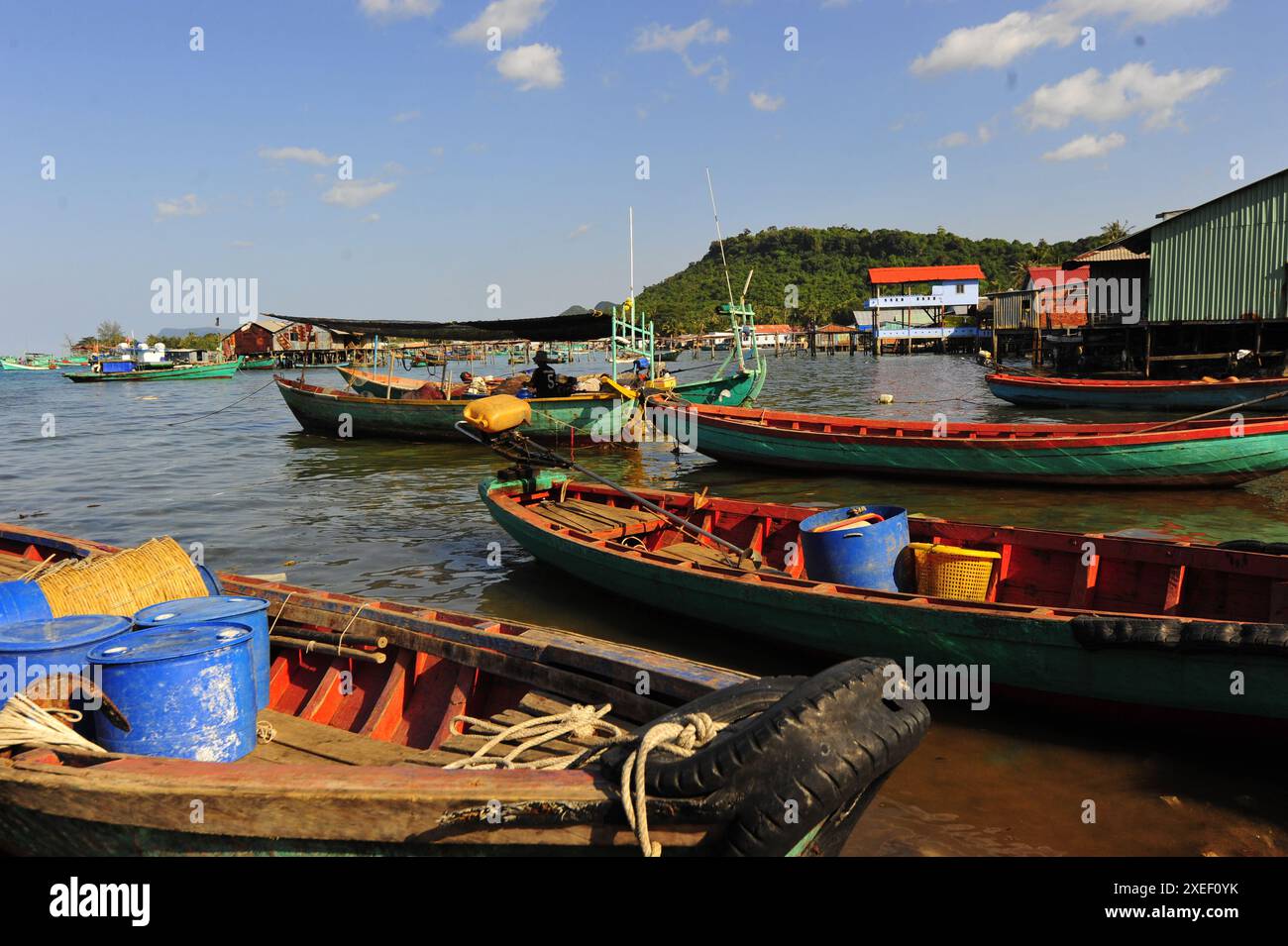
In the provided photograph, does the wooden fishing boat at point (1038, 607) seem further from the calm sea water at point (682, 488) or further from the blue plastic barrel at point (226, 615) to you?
the blue plastic barrel at point (226, 615)

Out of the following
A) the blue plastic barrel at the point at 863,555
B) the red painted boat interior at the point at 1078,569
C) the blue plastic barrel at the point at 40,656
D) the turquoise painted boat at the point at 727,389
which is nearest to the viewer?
the blue plastic barrel at the point at 40,656

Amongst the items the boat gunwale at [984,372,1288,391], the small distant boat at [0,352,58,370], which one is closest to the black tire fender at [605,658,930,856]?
the boat gunwale at [984,372,1288,391]

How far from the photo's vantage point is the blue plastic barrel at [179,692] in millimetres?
4137

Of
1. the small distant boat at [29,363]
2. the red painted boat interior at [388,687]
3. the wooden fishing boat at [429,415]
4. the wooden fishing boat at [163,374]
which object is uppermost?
the small distant boat at [29,363]

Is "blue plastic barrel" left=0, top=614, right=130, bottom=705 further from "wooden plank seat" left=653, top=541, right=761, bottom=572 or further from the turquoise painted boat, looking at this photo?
the turquoise painted boat

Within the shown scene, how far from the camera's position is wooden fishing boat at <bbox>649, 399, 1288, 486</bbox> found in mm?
14555

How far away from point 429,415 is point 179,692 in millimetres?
21469

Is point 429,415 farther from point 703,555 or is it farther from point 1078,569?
point 1078,569

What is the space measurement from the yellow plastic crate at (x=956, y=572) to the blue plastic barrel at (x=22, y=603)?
668 cm

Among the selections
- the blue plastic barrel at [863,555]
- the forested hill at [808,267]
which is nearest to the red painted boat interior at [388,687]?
the blue plastic barrel at [863,555]

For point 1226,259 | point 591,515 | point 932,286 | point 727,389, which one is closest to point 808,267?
point 932,286

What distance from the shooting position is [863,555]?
791cm

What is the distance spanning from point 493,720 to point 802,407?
30.8 metres

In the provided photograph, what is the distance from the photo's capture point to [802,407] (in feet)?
113
